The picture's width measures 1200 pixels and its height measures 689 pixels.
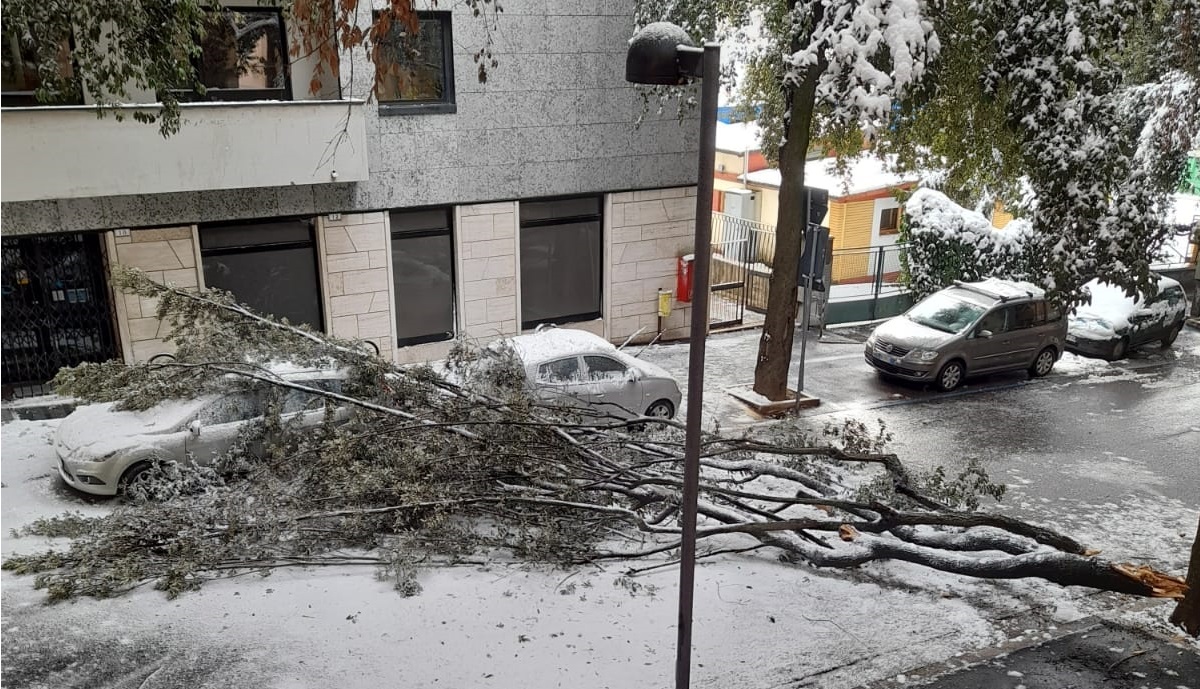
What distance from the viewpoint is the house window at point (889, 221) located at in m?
25.6

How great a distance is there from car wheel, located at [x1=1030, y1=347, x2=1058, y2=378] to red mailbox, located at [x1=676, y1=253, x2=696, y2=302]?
6.46 metres

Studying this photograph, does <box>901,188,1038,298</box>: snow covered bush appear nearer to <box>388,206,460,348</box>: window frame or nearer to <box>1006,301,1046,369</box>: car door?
A: <box>1006,301,1046,369</box>: car door

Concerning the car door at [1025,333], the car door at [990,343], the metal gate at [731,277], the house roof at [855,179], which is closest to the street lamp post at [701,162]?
the car door at [990,343]

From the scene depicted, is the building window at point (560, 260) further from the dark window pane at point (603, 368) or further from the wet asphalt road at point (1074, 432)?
the wet asphalt road at point (1074, 432)

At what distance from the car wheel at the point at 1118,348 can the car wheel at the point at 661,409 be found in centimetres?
1020

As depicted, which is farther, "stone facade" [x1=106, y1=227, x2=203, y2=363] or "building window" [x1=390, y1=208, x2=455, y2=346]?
"building window" [x1=390, y1=208, x2=455, y2=346]

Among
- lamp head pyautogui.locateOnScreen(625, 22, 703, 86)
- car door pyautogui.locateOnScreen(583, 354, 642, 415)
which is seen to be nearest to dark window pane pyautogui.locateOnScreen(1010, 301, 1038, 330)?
car door pyautogui.locateOnScreen(583, 354, 642, 415)

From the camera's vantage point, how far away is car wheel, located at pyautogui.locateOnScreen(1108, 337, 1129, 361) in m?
17.9

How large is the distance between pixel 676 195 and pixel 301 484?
10169 millimetres

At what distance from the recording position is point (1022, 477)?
12.1 meters

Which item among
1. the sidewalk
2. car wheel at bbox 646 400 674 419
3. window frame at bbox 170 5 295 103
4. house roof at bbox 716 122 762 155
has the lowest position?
car wheel at bbox 646 400 674 419

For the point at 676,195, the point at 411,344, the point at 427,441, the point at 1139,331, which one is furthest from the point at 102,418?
the point at 1139,331

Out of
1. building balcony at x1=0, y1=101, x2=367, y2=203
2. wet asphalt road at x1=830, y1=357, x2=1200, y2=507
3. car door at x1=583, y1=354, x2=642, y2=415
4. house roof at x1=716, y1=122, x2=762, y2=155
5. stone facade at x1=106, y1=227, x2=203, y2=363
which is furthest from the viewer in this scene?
house roof at x1=716, y1=122, x2=762, y2=155

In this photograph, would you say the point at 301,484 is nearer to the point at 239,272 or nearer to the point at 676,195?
the point at 239,272
